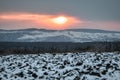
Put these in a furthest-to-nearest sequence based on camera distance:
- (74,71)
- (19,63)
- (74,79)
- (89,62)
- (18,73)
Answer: (19,63) < (89,62) < (18,73) < (74,71) < (74,79)

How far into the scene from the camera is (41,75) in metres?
15.5

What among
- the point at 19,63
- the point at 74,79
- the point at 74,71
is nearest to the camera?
the point at 74,79

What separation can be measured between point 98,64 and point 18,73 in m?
5.70

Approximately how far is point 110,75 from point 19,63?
888 centimetres

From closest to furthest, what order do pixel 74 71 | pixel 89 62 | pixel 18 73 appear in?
pixel 74 71, pixel 18 73, pixel 89 62

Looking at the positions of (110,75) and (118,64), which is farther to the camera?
(118,64)

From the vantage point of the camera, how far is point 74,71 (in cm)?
1528

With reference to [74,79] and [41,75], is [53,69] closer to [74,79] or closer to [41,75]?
[41,75]

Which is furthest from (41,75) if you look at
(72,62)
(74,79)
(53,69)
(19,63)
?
(19,63)

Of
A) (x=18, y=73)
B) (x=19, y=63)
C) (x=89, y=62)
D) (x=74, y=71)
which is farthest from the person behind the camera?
(x=19, y=63)

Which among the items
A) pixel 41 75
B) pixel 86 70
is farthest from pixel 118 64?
pixel 41 75

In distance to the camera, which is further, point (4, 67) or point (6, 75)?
point (4, 67)

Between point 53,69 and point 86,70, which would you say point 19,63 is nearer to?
point 53,69

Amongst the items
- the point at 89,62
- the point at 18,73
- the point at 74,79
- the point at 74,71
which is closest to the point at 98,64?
the point at 89,62
